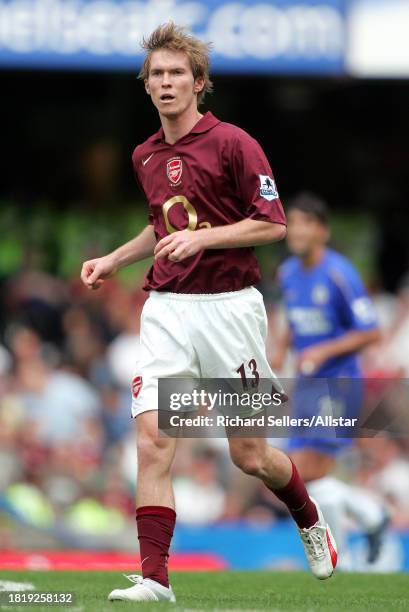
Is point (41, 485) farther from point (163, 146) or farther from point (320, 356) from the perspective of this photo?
Answer: point (163, 146)

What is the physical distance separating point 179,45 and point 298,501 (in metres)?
2.17

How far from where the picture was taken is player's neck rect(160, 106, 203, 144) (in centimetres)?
650

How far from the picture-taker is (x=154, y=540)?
6.19m

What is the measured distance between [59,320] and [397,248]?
4.05m

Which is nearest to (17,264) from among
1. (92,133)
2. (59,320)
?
(59,320)

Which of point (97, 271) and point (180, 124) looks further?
point (97, 271)

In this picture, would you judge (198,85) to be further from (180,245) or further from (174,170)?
(180,245)

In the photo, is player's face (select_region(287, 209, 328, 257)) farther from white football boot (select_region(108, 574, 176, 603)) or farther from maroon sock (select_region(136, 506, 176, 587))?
white football boot (select_region(108, 574, 176, 603))

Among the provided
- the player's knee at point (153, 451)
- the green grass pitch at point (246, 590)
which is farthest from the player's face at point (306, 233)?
the player's knee at point (153, 451)

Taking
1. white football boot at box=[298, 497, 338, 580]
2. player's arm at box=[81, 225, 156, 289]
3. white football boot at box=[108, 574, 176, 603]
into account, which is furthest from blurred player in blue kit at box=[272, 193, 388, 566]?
white football boot at box=[108, 574, 176, 603]

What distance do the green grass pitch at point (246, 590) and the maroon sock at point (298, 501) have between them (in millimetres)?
369

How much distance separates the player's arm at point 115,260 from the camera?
21.8ft

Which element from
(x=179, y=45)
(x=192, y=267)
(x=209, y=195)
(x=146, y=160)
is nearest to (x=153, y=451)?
(x=192, y=267)

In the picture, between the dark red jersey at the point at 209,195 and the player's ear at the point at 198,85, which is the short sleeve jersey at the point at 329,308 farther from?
the player's ear at the point at 198,85
